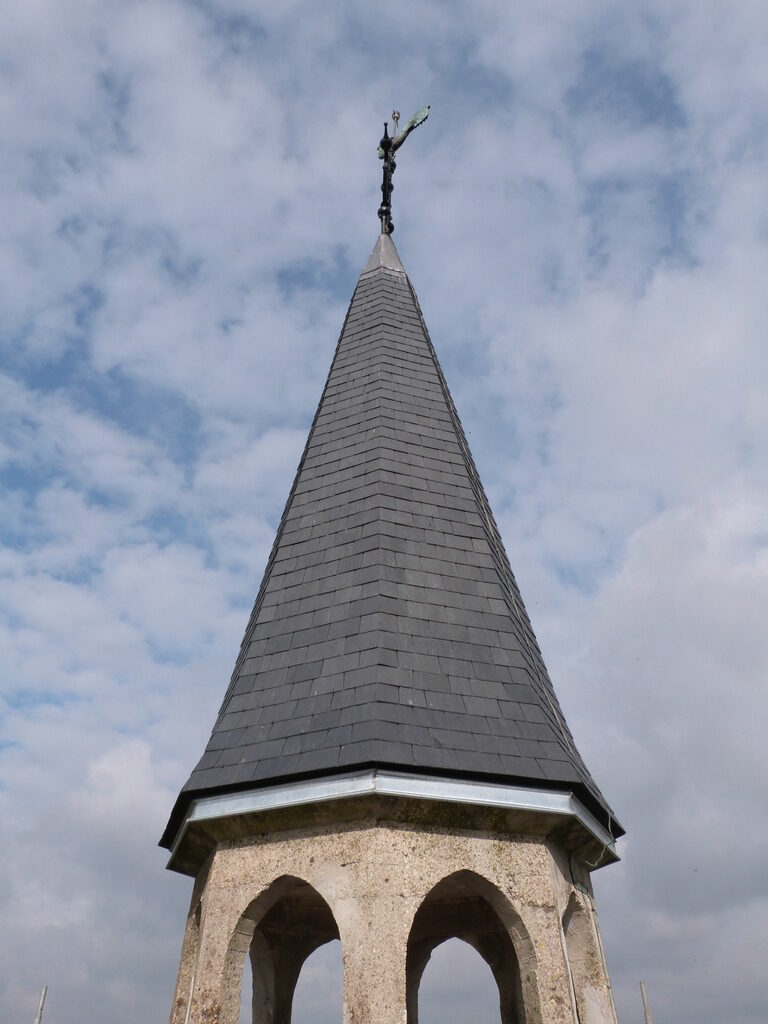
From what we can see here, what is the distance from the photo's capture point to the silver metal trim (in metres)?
6.88

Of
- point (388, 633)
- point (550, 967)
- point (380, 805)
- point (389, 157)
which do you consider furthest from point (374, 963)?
point (389, 157)

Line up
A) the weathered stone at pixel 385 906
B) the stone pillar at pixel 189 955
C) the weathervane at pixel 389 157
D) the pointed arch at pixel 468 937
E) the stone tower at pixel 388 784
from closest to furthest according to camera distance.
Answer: the weathered stone at pixel 385 906
the stone tower at pixel 388 784
the stone pillar at pixel 189 955
the pointed arch at pixel 468 937
the weathervane at pixel 389 157

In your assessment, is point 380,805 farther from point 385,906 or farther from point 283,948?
point 283,948

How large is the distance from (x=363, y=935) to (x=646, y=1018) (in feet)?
9.22

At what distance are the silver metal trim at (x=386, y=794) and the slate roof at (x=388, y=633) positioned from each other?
8cm

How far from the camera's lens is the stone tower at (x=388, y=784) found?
6820 mm

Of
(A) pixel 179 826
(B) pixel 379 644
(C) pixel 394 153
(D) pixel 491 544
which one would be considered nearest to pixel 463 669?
(B) pixel 379 644

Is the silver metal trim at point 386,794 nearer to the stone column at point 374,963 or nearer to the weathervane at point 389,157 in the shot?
the stone column at point 374,963

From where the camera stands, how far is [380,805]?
6887mm

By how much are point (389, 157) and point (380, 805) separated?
1171 centimetres

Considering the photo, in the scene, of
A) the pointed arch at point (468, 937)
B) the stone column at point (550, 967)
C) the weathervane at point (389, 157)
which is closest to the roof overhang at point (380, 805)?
the stone column at point (550, 967)

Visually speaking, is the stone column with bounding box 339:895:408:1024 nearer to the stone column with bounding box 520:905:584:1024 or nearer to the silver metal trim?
the silver metal trim

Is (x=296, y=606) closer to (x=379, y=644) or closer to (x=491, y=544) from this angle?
(x=379, y=644)

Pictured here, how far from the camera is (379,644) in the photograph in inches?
317
